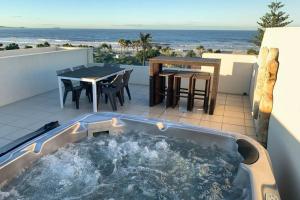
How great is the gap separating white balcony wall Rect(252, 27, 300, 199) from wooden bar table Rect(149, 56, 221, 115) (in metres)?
1.56

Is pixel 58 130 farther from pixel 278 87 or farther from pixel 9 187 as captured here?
pixel 278 87

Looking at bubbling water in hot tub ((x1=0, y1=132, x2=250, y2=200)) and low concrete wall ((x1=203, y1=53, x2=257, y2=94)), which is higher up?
low concrete wall ((x1=203, y1=53, x2=257, y2=94))

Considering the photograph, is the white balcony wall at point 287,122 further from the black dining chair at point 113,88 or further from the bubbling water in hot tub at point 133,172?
the black dining chair at point 113,88

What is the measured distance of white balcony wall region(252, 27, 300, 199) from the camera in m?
1.97

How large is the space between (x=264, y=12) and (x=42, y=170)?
48.7 ft

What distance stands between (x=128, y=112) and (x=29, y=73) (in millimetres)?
2809

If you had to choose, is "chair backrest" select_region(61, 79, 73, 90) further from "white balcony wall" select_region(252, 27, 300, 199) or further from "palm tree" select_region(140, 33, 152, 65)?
"palm tree" select_region(140, 33, 152, 65)

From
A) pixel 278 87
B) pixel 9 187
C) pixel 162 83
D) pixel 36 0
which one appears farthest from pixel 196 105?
pixel 36 0

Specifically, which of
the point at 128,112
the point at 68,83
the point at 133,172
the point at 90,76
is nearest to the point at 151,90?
the point at 128,112

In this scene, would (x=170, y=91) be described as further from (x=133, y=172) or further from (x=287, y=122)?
(x=287, y=122)

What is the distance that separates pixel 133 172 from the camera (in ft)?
8.28

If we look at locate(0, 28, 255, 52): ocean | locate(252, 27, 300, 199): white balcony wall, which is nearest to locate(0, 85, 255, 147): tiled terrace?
locate(252, 27, 300, 199): white balcony wall

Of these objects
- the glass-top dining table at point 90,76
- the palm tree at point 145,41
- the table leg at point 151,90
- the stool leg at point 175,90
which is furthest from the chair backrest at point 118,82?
the palm tree at point 145,41

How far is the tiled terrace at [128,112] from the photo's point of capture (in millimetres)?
3990
